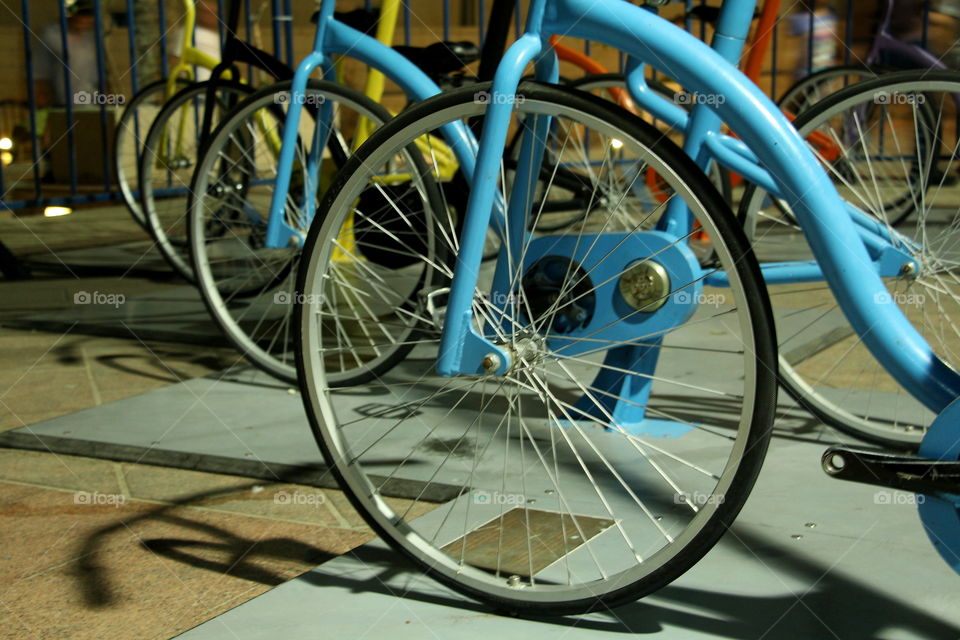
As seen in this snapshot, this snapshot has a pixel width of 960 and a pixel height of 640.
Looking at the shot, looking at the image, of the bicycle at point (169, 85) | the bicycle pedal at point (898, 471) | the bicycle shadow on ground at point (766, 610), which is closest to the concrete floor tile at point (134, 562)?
the bicycle shadow on ground at point (766, 610)

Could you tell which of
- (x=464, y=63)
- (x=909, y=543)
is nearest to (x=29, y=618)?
(x=909, y=543)

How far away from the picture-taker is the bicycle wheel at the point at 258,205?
353 centimetres

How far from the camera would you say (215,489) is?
9.06 feet

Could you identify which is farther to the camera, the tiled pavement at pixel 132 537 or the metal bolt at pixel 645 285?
the metal bolt at pixel 645 285

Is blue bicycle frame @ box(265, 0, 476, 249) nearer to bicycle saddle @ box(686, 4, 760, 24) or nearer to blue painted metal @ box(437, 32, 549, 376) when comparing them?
blue painted metal @ box(437, 32, 549, 376)

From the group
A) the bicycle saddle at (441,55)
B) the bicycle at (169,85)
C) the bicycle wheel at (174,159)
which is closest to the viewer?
the bicycle saddle at (441,55)

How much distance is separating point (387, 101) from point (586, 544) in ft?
32.5

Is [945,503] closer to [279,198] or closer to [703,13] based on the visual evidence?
[279,198]

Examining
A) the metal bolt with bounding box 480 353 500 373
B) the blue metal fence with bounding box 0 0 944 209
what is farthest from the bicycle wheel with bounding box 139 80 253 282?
the metal bolt with bounding box 480 353 500 373

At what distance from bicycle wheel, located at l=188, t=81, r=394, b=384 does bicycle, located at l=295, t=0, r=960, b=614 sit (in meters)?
0.60

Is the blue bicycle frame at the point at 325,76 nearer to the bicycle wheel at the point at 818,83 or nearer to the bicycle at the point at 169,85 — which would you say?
the bicycle at the point at 169,85

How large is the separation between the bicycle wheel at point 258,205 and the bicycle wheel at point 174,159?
0.57 ft

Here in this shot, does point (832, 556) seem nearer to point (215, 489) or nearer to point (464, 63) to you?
point (215, 489)

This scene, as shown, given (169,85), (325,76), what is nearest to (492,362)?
(325,76)
